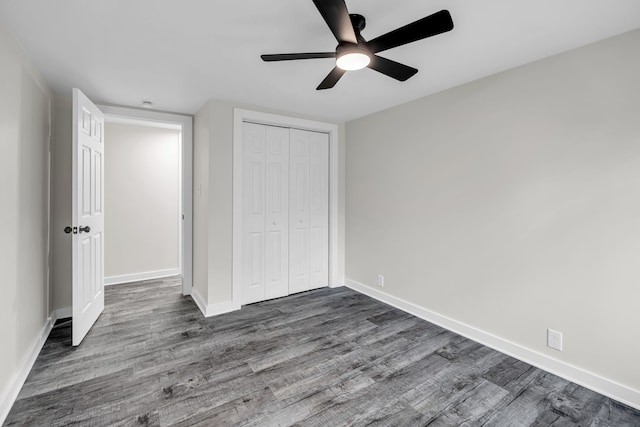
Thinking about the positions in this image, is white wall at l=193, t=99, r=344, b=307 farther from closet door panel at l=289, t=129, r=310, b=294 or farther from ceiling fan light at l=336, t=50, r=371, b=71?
ceiling fan light at l=336, t=50, r=371, b=71

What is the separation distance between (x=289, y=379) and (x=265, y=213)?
6.35 feet

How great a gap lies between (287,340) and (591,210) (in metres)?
2.47

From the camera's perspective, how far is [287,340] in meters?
2.62

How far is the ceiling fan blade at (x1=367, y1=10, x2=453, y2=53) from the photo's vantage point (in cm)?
133

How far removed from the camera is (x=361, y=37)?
1.61 metres

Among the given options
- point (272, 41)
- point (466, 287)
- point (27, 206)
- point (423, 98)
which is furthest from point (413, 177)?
point (27, 206)

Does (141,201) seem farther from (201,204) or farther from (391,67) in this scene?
(391,67)

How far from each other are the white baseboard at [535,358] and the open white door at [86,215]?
3008 mm

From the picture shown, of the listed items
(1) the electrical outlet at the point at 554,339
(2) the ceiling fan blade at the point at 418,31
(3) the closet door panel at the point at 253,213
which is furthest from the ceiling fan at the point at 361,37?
(1) the electrical outlet at the point at 554,339

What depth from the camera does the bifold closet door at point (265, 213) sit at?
3.43 m

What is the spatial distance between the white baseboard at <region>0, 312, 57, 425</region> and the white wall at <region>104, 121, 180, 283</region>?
172 centimetres

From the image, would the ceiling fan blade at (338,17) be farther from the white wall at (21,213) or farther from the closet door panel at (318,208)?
the closet door panel at (318,208)

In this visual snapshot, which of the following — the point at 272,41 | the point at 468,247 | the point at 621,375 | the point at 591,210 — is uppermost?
the point at 272,41

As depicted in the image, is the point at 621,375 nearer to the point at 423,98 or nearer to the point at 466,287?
the point at 466,287
